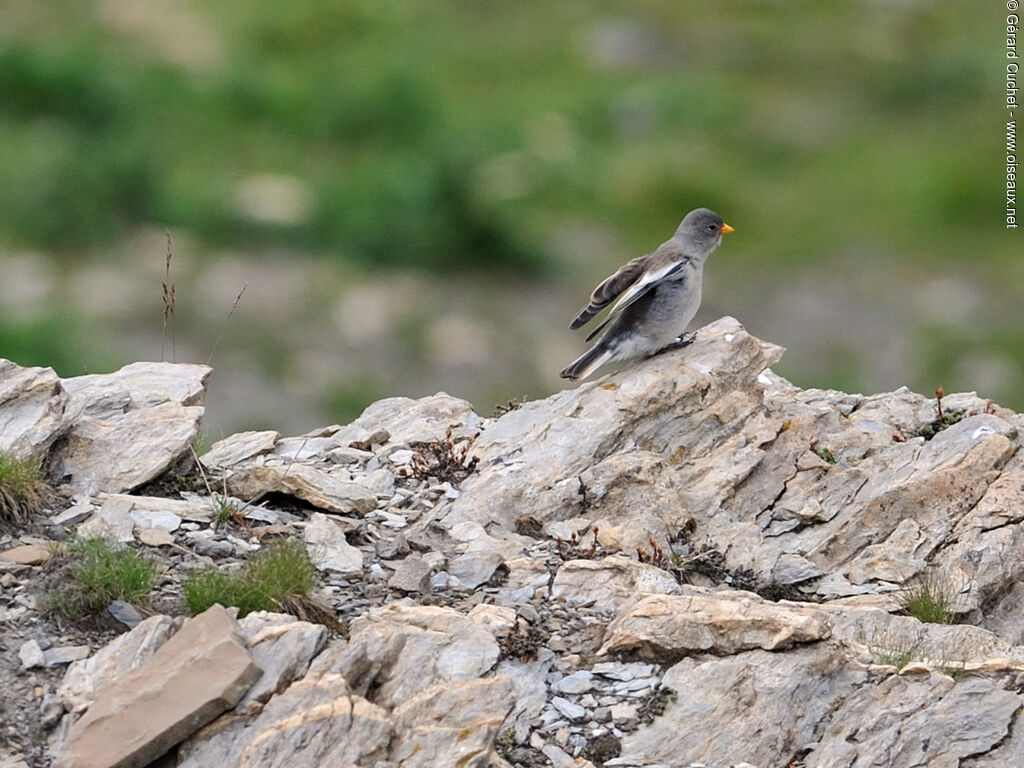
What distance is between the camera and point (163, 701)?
350 inches

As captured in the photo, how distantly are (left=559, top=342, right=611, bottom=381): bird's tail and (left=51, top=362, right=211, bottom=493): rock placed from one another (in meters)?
2.99

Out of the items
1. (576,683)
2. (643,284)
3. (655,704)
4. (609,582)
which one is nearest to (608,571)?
(609,582)

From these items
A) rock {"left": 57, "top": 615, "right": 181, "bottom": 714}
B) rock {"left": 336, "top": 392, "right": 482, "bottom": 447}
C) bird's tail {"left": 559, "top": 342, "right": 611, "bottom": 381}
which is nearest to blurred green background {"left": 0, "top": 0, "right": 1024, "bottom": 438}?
rock {"left": 336, "top": 392, "right": 482, "bottom": 447}

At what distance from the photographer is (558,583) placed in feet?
35.8

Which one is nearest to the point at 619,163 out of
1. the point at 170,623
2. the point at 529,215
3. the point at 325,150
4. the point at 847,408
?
the point at 529,215

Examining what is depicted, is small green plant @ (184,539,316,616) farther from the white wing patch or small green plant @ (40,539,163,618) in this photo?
the white wing patch

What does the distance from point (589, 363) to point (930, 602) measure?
12.9 feet

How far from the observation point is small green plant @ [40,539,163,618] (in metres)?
9.80

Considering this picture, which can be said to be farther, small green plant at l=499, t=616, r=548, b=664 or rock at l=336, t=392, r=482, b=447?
rock at l=336, t=392, r=482, b=447

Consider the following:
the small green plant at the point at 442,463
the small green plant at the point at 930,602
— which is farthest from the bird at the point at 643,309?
the small green plant at the point at 930,602

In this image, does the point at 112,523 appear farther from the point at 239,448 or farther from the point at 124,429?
the point at 239,448

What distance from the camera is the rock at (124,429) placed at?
458 inches

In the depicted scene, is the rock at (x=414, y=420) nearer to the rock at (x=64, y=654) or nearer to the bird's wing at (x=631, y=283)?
the bird's wing at (x=631, y=283)

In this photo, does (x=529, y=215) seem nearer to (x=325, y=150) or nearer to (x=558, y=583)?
(x=325, y=150)
